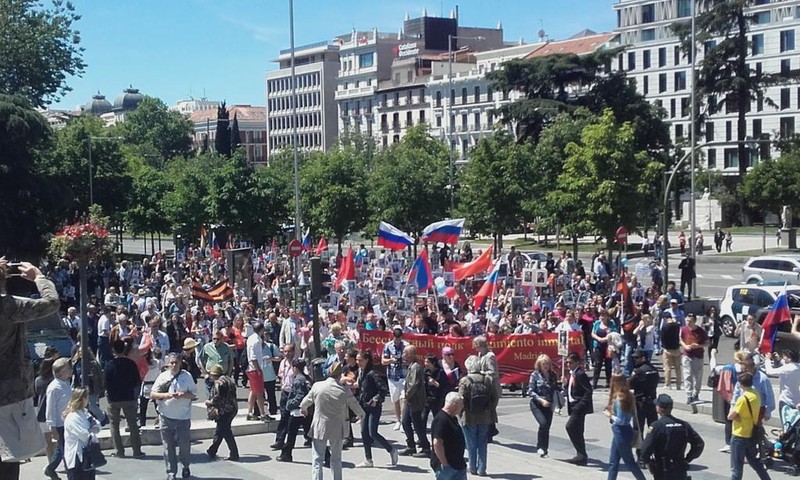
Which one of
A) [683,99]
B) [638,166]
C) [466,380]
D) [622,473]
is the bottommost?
[622,473]

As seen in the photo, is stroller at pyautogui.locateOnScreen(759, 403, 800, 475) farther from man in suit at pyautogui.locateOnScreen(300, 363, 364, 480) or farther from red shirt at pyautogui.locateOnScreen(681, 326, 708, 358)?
man in suit at pyautogui.locateOnScreen(300, 363, 364, 480)

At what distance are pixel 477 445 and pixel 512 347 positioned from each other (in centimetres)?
609

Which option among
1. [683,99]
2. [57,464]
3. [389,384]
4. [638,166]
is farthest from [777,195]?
[57,464]

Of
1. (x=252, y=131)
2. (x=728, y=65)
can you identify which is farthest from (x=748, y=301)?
(x=252, y=131)

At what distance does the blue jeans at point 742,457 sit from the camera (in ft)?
39.9

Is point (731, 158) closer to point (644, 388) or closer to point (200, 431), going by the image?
point (644, 388)

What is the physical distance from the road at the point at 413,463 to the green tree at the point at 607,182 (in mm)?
21899

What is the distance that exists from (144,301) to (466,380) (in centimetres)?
1470

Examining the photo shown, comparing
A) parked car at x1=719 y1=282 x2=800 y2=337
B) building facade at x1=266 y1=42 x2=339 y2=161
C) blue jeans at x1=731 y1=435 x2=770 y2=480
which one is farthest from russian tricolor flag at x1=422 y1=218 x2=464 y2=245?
building facade at x1=266 y1=42 x2=339 y2=161

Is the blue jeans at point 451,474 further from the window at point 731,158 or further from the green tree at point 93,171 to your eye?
the window at point 731,158

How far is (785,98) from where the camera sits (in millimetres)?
88500

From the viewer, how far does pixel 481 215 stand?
49844 millimetres

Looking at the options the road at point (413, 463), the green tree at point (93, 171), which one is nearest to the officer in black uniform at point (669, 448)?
the road at point (413, 463)

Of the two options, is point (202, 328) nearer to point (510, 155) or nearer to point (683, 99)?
point (510, 155)
